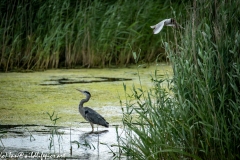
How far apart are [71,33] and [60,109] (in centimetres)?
263

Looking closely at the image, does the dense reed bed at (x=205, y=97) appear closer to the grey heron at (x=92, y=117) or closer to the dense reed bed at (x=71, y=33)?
the grey heron at (x=92, y=117)

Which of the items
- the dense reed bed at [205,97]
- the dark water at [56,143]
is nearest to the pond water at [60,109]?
the dark water at [56,143]

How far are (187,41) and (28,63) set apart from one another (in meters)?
4.83

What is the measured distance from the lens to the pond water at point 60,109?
413 centimetres

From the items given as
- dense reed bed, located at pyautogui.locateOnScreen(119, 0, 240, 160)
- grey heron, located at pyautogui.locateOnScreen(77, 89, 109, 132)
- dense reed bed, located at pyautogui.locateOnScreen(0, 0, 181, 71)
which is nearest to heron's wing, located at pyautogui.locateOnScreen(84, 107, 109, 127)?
grey heron, located at pyautogui.locateOnScreen(77, 89, 109, 132)

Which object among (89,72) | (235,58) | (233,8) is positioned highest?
(233,8)

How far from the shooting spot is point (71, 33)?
795 cm

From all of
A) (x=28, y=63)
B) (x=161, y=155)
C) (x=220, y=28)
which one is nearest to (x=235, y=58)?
(x=220, y=28)

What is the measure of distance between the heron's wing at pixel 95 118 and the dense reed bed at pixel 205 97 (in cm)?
143

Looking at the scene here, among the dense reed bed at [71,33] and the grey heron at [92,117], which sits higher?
the dense reed bed at [71,33]

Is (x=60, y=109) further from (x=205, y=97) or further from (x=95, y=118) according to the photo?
(x=205, y=97)

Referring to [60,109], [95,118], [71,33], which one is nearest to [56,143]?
[95,118]

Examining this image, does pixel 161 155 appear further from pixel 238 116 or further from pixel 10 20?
pixel 10 20

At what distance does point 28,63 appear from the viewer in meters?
7.82
